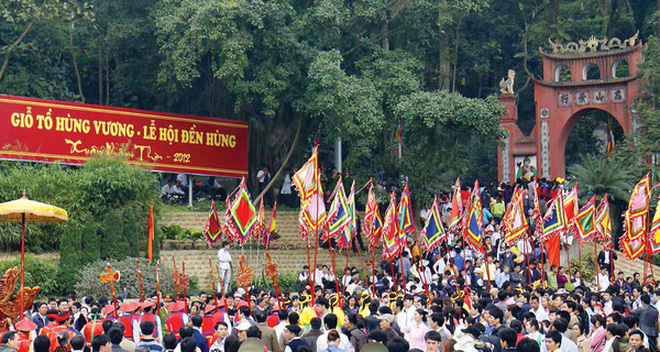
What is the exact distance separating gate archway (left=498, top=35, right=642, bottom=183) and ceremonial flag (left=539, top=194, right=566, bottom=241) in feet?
39.3

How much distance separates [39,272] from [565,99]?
17704 mm

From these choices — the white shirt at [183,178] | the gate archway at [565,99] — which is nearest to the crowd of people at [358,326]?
the white shirt at [183,178]

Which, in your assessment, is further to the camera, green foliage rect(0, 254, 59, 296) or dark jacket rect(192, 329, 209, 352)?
green foliage rect(0, 254, 59, 296)

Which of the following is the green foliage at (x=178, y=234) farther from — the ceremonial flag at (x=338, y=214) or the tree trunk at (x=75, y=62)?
the ceremonial flag at (x=338, y=214)

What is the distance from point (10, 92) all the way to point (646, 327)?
21.9 m

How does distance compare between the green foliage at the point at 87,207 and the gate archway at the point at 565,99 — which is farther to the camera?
the gate archway at the point at 565,99

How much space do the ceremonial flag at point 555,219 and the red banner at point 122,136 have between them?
1158 centimetres

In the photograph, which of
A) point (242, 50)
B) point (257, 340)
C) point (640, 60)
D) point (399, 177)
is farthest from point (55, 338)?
point (640, 60)

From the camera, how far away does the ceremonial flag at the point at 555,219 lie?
21.7 metres

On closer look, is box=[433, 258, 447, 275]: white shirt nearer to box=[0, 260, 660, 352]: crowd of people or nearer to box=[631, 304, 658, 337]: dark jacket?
box=[0, 260, 660, 352]: crowd of people

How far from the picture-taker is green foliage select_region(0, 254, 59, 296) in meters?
23.6

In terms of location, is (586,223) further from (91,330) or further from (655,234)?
(91,330)


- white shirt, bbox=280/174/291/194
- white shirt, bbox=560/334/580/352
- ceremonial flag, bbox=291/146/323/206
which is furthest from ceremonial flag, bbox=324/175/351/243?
white shirt, bbox=280/174/291/194

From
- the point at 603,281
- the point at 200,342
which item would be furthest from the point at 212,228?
the point at 200,342
